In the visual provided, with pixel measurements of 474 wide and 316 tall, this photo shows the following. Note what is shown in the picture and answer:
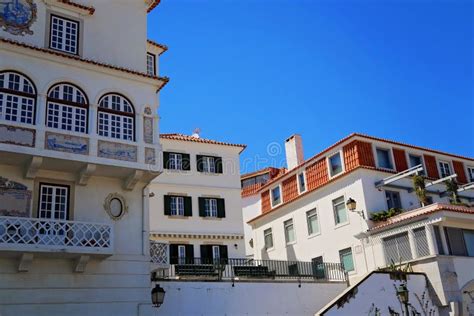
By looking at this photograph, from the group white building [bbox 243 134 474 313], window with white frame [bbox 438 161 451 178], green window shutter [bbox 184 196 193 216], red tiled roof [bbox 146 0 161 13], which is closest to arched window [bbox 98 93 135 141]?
red tiled roof [bbox 146 0 161 13]

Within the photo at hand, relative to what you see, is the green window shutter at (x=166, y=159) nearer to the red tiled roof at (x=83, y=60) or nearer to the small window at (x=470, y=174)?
the red tiled roof at (x=83, y=60)

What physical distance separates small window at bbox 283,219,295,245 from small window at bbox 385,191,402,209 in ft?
23.1

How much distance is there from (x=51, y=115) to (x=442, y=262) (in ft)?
58.0

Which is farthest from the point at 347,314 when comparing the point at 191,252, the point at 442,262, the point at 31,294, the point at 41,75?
the point at 41,75

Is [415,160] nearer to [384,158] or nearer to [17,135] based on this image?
[384,158]

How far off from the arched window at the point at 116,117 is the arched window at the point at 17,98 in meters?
2.47

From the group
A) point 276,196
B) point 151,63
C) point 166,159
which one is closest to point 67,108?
point 151,63

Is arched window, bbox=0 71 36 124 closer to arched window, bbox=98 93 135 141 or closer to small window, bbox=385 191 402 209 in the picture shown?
arched window, bbox=98 93 135 141

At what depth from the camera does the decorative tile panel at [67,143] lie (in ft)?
57.7

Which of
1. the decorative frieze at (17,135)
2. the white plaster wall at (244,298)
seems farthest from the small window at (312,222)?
the decorative frieze at (17,135)

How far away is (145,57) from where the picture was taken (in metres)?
21.7

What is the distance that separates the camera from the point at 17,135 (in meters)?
17.0

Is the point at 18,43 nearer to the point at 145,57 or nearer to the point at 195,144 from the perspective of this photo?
the point at 145,57

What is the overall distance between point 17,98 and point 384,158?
63.3 ft
